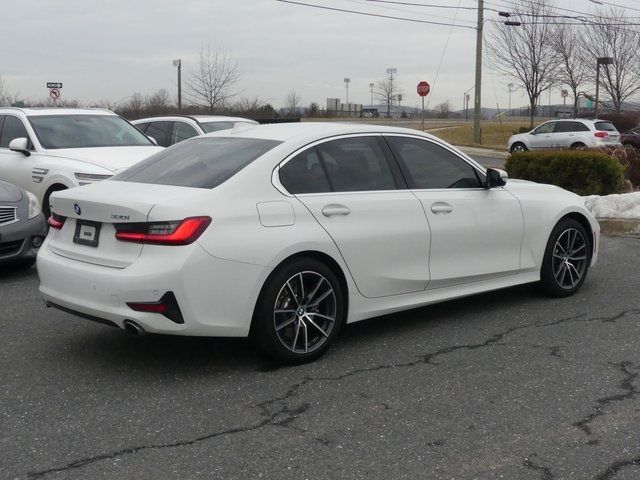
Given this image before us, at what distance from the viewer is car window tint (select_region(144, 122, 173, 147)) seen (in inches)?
563

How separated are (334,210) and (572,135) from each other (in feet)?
84.8

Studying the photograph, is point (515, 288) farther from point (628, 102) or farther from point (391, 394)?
point (628, 102)

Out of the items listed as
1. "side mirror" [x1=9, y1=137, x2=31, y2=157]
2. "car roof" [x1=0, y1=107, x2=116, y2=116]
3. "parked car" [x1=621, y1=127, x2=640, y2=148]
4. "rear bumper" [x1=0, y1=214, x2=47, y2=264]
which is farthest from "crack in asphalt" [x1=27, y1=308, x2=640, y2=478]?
"parked car" [x1=621, y1=127, x2=640, y2=148]

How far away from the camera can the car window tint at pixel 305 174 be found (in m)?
5.15

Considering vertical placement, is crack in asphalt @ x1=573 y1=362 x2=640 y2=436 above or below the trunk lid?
below

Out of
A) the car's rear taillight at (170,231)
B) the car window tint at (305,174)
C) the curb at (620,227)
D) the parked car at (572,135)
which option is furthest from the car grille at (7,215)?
the parked car at (572,135)

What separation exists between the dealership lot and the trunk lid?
0.77 m

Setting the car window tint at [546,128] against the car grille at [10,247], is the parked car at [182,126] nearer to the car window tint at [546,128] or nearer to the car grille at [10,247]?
the car grille at [10,247]

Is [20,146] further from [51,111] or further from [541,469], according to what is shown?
[541,469]

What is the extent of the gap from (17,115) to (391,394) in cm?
834

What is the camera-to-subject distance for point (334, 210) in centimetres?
521

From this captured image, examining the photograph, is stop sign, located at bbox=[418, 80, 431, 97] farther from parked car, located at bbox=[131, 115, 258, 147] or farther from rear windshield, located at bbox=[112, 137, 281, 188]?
rear windshield, located at bbox=[112, 137, 281, 188]

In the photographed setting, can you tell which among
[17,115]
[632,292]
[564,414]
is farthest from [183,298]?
[17,115]

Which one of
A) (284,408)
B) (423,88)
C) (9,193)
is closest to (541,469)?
(284,408)
